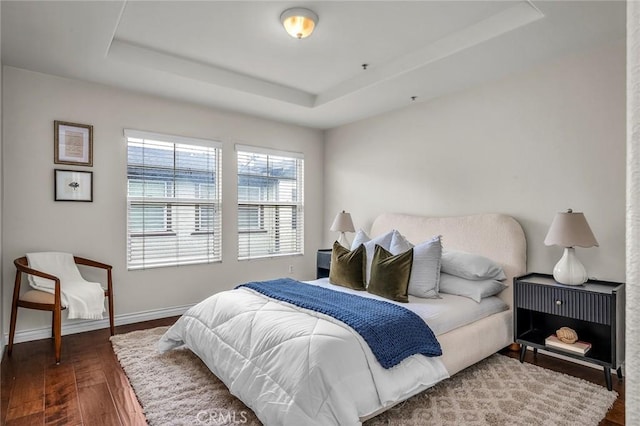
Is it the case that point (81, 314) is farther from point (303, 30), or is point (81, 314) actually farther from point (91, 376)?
point (303, 30)

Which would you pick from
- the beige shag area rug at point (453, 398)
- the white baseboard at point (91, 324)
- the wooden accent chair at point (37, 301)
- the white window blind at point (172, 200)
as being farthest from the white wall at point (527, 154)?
the wooden accent chair at point (37, 301)

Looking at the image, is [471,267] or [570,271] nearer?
[570,271]

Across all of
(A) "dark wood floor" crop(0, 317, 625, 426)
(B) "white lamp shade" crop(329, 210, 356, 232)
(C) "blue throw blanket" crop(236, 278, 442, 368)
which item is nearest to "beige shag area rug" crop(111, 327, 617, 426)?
(A) "dark wood floor" crop(0, 317, 625, 426)

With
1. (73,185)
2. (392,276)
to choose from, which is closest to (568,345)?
(392,276)

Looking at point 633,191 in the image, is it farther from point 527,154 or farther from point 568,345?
point 527,154

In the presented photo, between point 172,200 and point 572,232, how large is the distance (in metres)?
3.84

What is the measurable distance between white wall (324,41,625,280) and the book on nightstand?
562 mm

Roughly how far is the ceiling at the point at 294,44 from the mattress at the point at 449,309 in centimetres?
198

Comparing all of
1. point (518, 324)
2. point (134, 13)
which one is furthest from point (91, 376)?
point (518, 324)

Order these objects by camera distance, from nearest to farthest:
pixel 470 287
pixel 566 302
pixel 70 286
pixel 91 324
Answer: pixel 566 302
pixel 470 287
pixel 70 286
pixel 91 324

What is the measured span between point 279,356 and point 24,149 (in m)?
3.12

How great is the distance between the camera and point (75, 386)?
254cm

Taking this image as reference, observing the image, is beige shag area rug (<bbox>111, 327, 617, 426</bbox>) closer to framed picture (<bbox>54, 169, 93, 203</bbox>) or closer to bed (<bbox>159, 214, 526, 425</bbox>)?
bed (<bbox>159, 214, 526, 425</bbox>)

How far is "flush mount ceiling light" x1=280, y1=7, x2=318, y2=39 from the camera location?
8.50 ft
